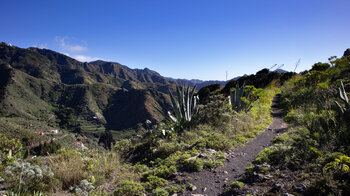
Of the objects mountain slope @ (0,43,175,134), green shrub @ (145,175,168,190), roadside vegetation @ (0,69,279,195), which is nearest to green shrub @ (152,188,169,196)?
roadside vegetation @ (0,69,279,195)

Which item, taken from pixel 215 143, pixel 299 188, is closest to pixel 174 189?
pixel 299 188

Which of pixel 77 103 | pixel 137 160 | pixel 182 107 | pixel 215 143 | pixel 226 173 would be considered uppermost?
pixel 182 107

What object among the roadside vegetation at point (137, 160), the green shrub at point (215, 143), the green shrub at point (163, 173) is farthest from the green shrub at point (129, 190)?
the green shrub at point (215, 143)

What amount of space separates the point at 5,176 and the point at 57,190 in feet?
2.59

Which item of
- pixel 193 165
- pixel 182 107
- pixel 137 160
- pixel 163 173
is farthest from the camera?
pixel 182 107

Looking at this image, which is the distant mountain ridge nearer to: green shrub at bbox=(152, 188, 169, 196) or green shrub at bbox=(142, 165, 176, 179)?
green shrub at bbox=(142, 165, 176, 179)

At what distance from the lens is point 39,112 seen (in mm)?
122250

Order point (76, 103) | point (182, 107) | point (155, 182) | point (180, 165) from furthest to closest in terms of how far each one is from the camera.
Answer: point (76, 103) < point (182, 107) < point (180, 165) < point (155, 182)

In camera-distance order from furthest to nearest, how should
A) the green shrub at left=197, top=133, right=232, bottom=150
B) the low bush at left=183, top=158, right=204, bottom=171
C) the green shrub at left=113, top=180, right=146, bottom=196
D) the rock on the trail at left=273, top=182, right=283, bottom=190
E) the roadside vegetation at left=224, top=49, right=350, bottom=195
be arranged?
the green shrub at left=197, top=133, right=232, bottom=150, the low bush at left=183, top=158, right=204, bottom=171, the green shrub at left=113, top=180, right=146, bottom=196, the rock on the trail at left=273, top=182, right=283, bottom=190, the roadside vegetation at left=224, top=49, right=350, bottom=195

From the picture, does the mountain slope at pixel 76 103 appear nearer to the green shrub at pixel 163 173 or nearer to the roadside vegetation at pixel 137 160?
the roadside vegetation at pixel 137 160

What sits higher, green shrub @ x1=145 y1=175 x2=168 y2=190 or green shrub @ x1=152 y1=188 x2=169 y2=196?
green shrub @ x1=152 y1=188 x2=169 y2=196

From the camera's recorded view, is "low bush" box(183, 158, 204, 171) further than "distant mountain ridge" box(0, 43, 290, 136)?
No

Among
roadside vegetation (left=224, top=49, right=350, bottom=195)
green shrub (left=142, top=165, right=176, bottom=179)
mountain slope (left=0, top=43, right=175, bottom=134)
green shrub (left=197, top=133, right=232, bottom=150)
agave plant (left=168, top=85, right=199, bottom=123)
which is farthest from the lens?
mountain slope (left=0, top=43, right=175, bottom=134)

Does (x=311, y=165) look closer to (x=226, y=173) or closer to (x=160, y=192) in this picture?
(x=226, y=173)
